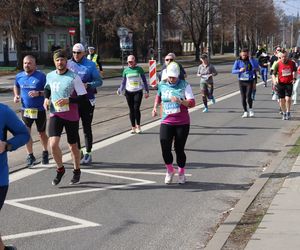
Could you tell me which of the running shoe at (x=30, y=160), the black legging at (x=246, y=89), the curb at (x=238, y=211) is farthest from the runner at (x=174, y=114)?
the black legging at (x=246, y=89)

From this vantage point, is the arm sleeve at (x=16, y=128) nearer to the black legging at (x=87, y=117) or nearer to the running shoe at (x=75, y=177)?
the running shoe at (x=75, y=177)

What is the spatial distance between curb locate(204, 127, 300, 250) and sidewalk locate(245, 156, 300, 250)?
28cm

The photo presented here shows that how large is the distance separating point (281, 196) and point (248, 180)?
1.36m

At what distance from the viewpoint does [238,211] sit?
6.24m

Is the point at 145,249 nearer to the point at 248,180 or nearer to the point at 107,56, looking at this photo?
the point at 248,180

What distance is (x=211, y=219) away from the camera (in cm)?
618

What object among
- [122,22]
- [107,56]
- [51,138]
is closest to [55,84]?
[51,138]

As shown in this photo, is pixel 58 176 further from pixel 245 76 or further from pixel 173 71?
pixel 245 76

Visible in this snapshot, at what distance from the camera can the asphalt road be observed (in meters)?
5.59

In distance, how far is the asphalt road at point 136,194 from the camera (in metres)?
5.59

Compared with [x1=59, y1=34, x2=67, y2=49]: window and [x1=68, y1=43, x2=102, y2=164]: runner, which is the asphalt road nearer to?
[x1=68, y1=43, x2=102, y2=164]: runner

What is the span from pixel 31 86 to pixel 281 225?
4805mm

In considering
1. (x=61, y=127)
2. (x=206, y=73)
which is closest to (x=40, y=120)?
(x=61, y=127)

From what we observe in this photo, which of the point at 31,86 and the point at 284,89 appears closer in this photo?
the point at 31,86
